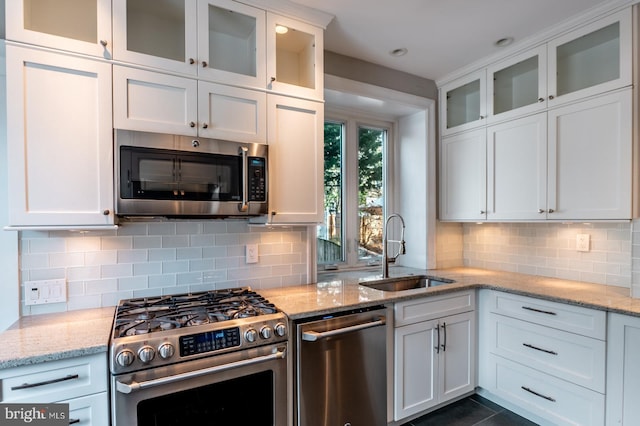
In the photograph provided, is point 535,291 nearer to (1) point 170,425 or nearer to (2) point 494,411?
(2) point 494,411

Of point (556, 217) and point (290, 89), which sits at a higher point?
point (290, 89)

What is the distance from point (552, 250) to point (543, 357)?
2.88ft

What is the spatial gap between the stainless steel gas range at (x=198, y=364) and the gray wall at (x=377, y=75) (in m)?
1.84

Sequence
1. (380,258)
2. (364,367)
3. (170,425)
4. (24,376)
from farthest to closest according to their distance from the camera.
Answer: (380,258) < (364,367) < (170,425) < (24,376)

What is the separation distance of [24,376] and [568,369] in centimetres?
265

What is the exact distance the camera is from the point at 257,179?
1797 millimetres

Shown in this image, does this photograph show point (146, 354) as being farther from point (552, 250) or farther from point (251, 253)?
point (552, 250)

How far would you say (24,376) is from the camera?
3.87 ft

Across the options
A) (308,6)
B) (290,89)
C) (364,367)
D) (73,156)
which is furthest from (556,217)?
(73,156)

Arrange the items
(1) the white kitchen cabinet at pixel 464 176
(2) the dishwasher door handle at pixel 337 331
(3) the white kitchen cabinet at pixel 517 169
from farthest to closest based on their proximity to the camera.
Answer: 1. (1) the white kitchen cabinet at pixel 464 176
2. (3) the white kitchen cabinet at pixel 517 169
3. (2) the dishwasher door handle at pixel 337 331

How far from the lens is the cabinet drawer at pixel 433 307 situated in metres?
2.03

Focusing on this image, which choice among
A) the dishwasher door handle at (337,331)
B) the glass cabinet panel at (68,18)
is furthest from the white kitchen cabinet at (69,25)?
the dishwasher door handle at (337,331)

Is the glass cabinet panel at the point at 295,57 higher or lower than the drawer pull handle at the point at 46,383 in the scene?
higher

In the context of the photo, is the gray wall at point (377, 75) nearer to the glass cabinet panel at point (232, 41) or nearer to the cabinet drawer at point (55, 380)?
the glass cabinet panel at point (232, 41)
